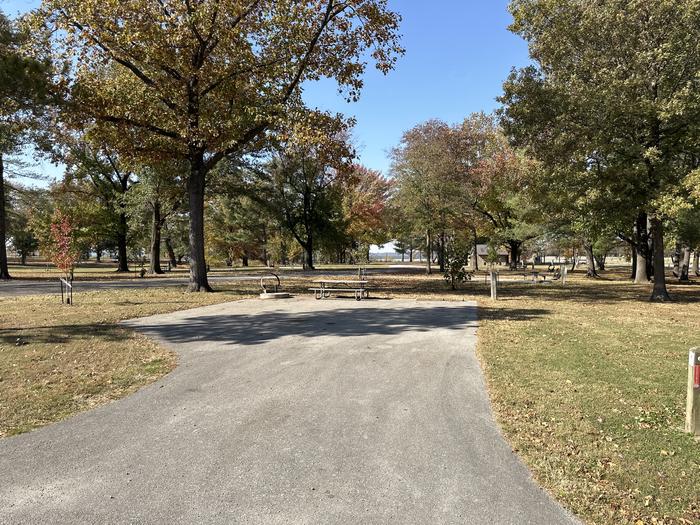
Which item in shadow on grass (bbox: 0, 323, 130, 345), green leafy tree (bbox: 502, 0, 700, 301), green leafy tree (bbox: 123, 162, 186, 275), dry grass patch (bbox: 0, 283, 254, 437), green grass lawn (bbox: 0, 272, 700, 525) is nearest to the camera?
green grass lawn (bbox: 0, 272, 700, 525)

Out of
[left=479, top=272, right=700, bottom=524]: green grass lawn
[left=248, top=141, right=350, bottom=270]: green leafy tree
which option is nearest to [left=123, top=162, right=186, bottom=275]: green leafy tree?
[left=248, top=141, right=350, bottom=270]: green leafy tree

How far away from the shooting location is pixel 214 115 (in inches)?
626

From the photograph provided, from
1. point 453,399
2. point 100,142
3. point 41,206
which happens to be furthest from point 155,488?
point 41,206

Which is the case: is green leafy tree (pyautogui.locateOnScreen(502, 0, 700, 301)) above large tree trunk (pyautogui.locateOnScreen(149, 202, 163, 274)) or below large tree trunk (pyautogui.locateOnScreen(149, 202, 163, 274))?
above

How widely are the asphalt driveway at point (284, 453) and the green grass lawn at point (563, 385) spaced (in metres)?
0.36

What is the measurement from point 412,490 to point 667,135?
1667 cm

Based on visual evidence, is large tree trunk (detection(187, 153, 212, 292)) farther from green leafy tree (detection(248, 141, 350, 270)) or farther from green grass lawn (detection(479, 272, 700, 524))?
green leafy tree (detection(248, 141, 350, 270))

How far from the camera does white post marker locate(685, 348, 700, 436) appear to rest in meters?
4.16

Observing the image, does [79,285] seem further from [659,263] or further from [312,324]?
[659,263]

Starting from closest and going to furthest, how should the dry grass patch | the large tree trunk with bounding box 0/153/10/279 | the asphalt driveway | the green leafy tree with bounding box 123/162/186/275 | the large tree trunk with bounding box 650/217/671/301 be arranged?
the asphalt driveway, the dry grass patch, the large tree trunk with bounding box 650/217/671/301, the large tree trunk with bounding box 0/153/10/279, the green leafy tree with bounding box 123/162/186/275

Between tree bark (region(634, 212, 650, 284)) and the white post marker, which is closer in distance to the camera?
the white post marker

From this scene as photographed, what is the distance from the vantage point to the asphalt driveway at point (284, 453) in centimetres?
306

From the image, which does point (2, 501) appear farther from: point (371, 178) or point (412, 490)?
point (371, 178)

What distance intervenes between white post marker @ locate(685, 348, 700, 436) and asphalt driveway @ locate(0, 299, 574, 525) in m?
1.84
